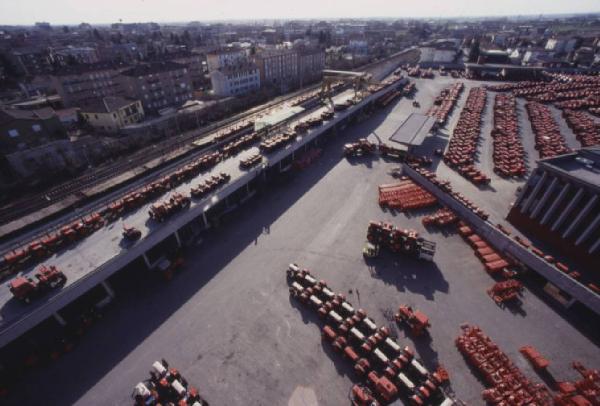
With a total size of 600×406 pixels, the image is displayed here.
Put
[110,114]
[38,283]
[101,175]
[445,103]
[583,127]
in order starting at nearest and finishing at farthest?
[38,283] < [101,175] < [583,127] < [110,114] < [445,103]

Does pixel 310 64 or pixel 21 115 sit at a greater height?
pixel 21 115

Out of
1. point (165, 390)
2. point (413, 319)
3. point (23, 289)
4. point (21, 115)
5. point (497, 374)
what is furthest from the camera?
point (21, 115)

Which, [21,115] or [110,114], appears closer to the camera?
[21,115]

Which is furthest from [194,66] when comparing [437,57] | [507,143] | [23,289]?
[437,57]

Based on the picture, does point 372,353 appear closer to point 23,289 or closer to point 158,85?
point 23,289

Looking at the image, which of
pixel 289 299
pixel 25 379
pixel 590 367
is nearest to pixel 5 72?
pixel 25 379

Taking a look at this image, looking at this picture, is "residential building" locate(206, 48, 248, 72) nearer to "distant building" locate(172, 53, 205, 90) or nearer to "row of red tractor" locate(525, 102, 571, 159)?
"distant building" locate(172, 53, 205, 90)

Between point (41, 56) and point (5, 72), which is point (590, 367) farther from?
point (41, 56)
